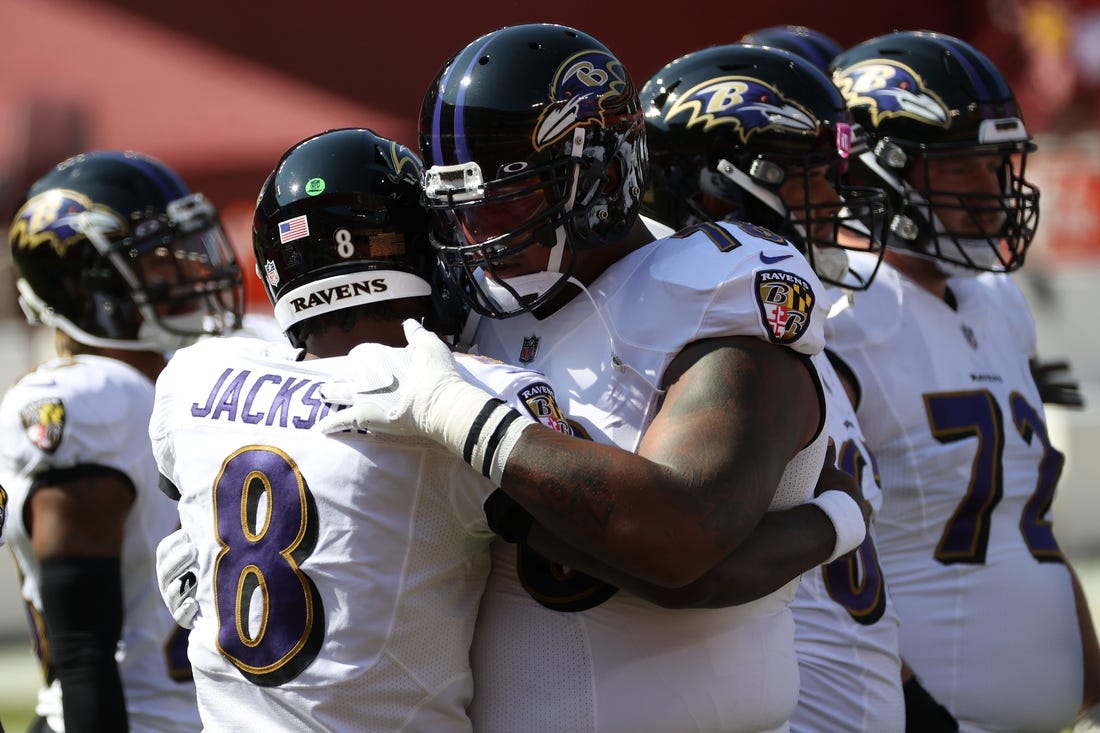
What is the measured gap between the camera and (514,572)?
7.34 ft

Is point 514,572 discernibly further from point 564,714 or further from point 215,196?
point 215,196

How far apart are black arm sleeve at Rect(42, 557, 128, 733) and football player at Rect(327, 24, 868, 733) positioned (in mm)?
1149

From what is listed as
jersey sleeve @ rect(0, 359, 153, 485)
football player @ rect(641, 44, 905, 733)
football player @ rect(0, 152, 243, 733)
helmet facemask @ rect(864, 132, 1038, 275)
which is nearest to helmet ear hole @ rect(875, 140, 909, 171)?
helmet facemask @ rect(864, 132, 1038, 275)

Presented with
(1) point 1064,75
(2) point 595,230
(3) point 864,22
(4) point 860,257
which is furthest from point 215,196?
(2) point 595,230

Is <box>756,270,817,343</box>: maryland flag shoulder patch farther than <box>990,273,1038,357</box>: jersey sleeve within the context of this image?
No

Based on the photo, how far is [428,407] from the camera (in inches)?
78.6

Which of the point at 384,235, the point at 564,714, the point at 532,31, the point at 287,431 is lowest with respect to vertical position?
the point at 564,714

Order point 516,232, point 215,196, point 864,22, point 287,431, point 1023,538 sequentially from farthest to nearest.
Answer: point 864,22 < point 215,196 < point 1023,538 < point 516,232 < point 287,431

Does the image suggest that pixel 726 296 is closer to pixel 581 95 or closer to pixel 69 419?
pixel 581 95

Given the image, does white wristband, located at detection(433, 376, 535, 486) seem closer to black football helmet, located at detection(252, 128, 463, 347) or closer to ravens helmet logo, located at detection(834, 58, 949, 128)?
black football helmet, located at detection(252, 128, 463, 347)

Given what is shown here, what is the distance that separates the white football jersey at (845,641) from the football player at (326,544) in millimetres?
798

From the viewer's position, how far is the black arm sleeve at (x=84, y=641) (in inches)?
119

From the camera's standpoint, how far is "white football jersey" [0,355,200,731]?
125 inches

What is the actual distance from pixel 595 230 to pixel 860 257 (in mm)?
1320
